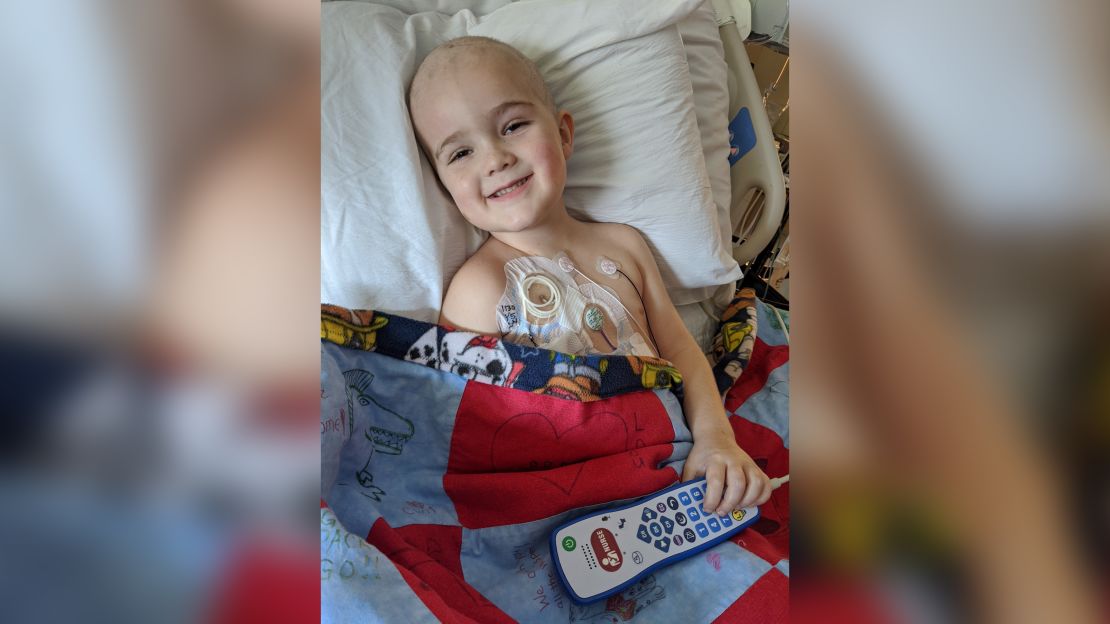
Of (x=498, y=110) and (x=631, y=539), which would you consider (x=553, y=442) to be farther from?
(x=498, y=110)

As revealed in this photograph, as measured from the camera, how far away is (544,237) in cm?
88

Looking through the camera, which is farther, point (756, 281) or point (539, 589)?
point (756, 281)

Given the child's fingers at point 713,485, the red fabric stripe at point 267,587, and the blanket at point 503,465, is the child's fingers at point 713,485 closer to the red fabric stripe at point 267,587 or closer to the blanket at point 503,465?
the blanket at point 503,465

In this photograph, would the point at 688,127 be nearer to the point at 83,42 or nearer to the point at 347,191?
the point at 347,191

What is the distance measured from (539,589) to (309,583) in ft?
1.43

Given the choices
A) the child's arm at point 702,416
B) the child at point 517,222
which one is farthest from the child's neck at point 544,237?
the child's arm at point 702,416

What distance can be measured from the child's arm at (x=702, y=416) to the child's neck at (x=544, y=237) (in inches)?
4.2

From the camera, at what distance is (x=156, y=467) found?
0.42 ft

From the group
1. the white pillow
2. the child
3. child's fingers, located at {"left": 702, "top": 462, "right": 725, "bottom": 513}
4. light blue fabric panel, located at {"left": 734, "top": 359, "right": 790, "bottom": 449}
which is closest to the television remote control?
child's fingers, located at {"left": 702, "top": 462, "right": 725, "bottom": 513}

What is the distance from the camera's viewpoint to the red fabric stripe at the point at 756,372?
88 cm

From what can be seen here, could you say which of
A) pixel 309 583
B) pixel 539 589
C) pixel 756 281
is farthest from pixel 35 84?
pixel 756 281

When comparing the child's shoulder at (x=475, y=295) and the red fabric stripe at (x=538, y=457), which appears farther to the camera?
the child's shoulder at (x=475, y=295)

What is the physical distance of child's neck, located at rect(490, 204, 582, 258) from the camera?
0.87 meters

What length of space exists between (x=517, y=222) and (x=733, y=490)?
1.40ft
